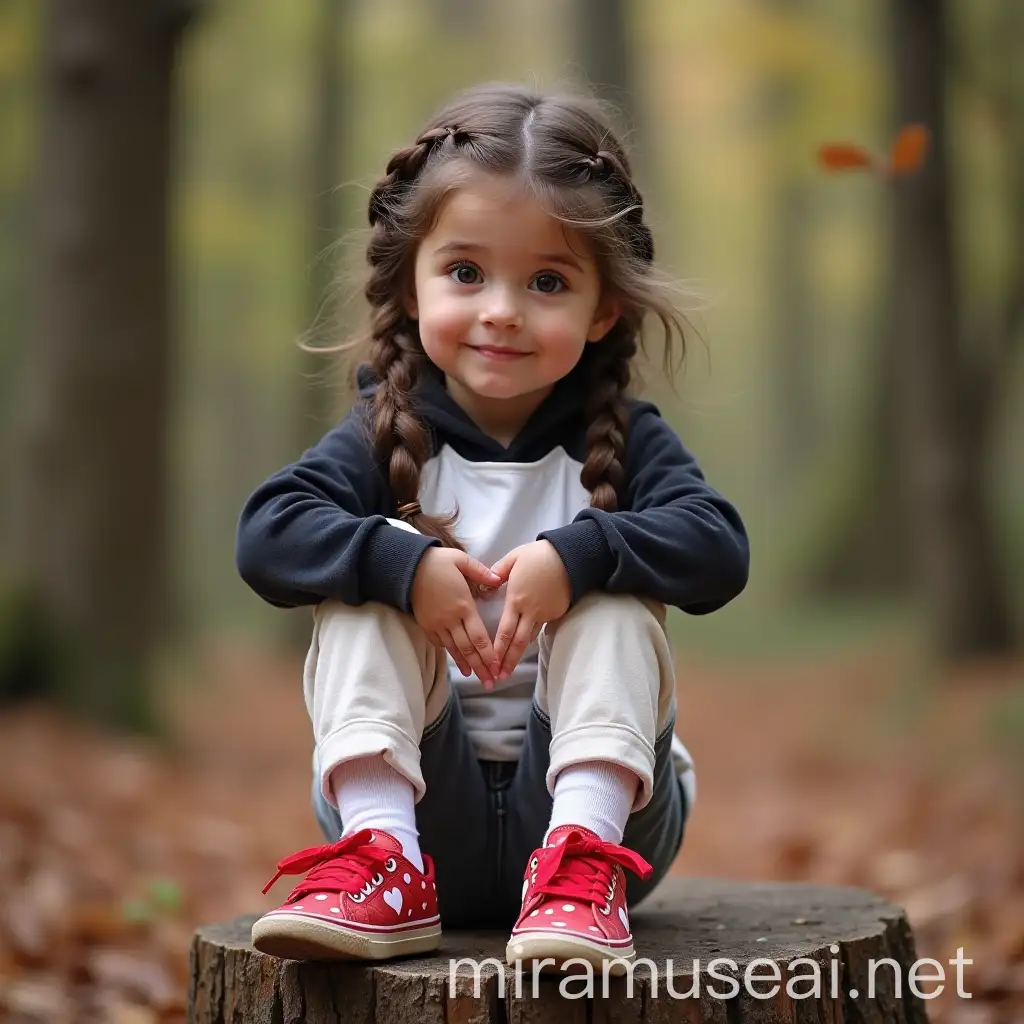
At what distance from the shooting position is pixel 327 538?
2.07m

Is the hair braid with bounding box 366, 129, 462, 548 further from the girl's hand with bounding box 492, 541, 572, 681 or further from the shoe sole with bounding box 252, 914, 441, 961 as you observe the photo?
the shoe sole with bounding box 252, 914, 441, 961

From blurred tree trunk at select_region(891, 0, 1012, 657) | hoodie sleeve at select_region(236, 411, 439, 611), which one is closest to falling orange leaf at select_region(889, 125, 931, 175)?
hoodie sleeve at select_region(236, 411, 439, 611)

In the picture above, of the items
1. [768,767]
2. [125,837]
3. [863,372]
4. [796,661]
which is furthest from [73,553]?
[863,372]

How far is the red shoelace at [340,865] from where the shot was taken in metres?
1.91

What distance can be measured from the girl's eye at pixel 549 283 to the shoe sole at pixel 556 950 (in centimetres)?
107

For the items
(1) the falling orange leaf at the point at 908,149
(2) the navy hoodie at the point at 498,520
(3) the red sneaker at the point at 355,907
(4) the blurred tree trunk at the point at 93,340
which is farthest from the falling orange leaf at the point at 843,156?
(4) the blurred tree trunk at the point at 93,340

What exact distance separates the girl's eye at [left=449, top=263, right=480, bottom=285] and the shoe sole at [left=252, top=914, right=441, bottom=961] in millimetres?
1066

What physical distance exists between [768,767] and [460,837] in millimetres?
5235

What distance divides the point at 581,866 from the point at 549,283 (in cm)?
98

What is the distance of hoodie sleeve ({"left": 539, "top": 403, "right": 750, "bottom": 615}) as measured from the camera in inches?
80.8

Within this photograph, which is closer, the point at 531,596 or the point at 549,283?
the point at 531,596

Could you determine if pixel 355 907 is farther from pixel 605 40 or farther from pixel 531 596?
pixel 605 40

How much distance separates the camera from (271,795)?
19.2 feet

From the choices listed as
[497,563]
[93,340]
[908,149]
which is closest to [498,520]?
[497,563]
